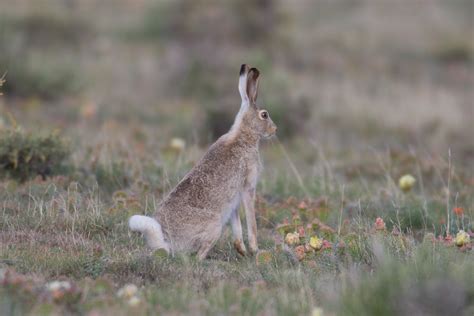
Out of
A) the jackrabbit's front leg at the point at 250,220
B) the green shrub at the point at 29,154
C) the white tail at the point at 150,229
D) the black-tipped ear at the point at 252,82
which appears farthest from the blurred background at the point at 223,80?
the white tail at the point at 150,229

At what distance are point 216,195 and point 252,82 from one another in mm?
1313

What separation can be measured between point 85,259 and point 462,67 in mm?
22141

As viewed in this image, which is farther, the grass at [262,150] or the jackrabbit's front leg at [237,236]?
the jackrabbit's front leg at [237,236]

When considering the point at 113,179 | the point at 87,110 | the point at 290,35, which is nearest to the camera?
the point at 113,179

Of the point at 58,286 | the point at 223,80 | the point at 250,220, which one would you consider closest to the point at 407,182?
the point at 250,220

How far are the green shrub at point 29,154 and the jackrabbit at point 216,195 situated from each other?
260 cm

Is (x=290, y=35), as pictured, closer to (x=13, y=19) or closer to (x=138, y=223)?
(x=13, y=19)

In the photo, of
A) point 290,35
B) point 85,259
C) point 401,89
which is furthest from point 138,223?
point 290,35

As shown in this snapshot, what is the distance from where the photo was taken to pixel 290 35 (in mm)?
Result: 25266

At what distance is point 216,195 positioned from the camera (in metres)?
6.84

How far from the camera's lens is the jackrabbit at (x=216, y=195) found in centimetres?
656

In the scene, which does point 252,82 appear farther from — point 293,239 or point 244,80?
→ point 293,239

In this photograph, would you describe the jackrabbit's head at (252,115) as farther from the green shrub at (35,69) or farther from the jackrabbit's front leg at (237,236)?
the green shrub at (35,69)

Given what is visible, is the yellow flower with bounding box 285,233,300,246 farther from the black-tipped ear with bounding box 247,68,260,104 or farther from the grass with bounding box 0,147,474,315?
the black-tipped ear with bounding box 247,68,260,104
